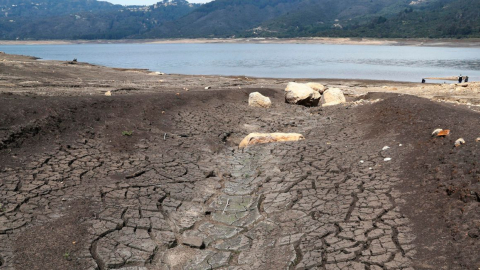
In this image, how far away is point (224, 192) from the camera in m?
7.27

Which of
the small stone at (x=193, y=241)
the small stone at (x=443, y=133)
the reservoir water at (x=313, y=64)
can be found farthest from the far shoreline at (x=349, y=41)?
the small stone at (x=193, y=241)

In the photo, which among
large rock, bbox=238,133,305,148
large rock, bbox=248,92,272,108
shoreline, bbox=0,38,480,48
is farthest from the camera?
shoreline, bbox=0,38,480,48

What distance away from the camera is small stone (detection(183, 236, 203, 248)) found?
5.39 metres

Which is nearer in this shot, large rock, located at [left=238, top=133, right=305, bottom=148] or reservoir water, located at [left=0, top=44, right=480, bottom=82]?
large rock, located at [left=238, top=133, right=305, bottom=148]

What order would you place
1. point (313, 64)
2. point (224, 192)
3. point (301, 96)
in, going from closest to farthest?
point (224, 192) < point (301, 96) < point (313, 64)

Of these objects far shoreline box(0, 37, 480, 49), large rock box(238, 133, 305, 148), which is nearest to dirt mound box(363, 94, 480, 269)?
large rock box(238, 133, 305, 148)

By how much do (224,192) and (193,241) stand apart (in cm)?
185

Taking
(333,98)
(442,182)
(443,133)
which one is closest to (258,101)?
(333,98)

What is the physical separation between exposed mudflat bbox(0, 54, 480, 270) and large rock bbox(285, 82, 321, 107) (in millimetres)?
4943

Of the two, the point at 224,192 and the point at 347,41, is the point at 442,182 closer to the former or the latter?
the point at 224,192

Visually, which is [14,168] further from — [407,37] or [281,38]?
[281,38]

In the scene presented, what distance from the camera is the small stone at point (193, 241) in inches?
212

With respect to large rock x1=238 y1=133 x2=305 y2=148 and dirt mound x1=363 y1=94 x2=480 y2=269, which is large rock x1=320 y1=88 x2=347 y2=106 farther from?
large rock x1=238 y1=133 x2=305 y2=148

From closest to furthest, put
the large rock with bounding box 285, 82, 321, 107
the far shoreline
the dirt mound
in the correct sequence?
the dirt mound
the large rock with bounding box 285, 82, 321, 107
the far shoreline
